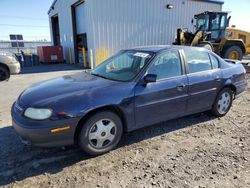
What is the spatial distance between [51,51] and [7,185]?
15.4 m

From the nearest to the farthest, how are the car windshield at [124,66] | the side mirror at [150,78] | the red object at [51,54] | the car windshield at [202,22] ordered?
the side mirror at [150,78]
the car windshield at [124,66]
the car windshield at [202,22]
the red object at [51,54]

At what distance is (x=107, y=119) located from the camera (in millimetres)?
3105

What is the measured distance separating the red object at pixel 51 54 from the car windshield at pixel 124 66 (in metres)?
13.7

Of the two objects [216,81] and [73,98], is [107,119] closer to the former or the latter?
[73,98]

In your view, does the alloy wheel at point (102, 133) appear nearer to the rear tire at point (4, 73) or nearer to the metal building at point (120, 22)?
the rear tire at point (4, 73)

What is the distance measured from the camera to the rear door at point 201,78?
3.90 m

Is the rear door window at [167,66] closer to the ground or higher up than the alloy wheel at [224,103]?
higher up

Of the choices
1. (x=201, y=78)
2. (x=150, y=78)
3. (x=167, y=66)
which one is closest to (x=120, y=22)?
(x=201, y=78)

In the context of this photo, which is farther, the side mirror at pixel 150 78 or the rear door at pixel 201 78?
the rear door at pixel 201 78

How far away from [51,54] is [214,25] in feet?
38.3

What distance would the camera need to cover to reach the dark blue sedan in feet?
9.17

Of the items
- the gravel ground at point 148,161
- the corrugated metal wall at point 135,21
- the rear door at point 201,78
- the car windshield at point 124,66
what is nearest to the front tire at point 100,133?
the gravel ground at point 148,161

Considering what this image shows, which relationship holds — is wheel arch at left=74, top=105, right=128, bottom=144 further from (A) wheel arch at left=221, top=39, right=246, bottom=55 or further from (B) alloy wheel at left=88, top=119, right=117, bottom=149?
(A) wheel arch at left=221, top=39, right=246, bottom=55

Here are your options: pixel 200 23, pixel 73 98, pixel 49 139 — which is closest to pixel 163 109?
pixel 73 98
